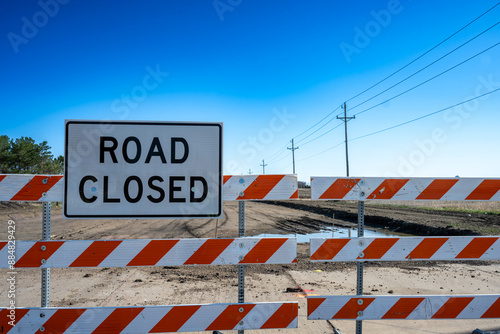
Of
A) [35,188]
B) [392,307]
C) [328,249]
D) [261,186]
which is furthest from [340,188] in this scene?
[35,188]

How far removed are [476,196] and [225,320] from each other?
Answer: 2.75m

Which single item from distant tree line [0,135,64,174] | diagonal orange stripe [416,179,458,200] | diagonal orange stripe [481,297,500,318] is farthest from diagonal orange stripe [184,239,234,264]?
distant tree line [0,135,64,174]

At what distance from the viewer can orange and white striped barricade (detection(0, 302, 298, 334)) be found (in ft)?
9.67

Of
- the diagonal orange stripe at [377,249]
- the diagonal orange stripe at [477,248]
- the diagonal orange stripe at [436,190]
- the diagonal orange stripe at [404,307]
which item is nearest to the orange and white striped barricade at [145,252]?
the diagonal orange stripe at [377,249]

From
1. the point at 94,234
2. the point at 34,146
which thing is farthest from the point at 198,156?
the point at 34,146

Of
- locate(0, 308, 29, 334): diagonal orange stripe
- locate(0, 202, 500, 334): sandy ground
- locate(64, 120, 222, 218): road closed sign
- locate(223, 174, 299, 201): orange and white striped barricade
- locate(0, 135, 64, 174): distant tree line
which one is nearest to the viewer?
locate(0, 308, 29, 334): diagonal orange stripe

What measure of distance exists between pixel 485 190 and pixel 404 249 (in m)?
1.04

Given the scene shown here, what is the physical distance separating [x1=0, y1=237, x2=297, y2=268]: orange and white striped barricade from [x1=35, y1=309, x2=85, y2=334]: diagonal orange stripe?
1.35 feet

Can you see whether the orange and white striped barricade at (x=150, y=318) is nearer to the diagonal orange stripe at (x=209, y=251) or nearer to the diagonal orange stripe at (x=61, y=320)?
the diagonal orange stripe at (x=61, y=320)

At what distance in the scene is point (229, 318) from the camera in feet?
10.0

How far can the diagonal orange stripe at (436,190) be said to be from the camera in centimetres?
329

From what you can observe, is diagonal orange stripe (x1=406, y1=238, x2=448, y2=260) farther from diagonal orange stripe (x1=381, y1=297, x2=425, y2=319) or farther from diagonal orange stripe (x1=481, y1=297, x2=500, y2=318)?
diagonal orange stripe (x1=481, y1=297, x2=500, y2=318)

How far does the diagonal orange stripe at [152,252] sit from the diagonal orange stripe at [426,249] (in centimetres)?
230

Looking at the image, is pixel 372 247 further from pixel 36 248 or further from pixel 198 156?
pixel 36 248
